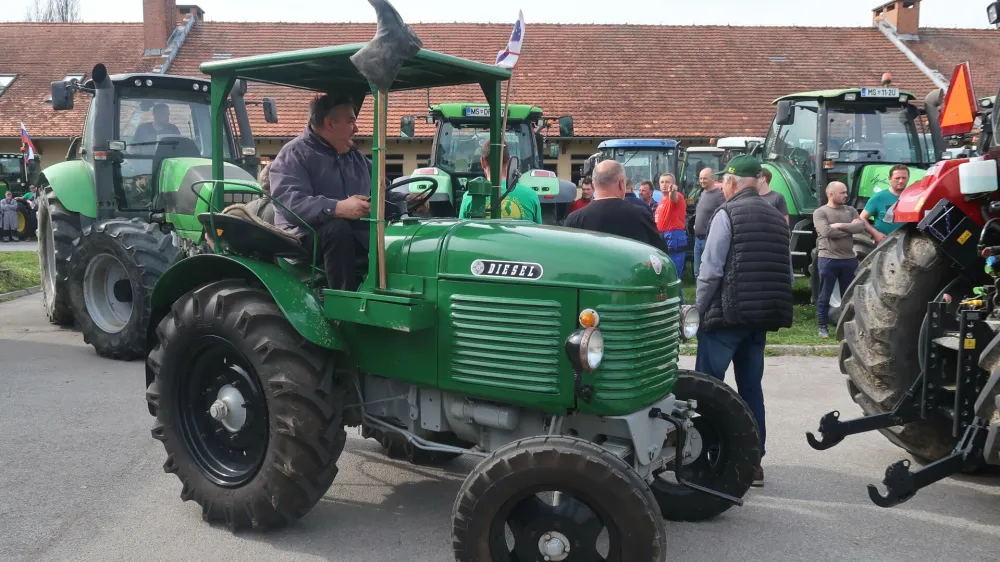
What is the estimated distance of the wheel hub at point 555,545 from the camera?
10.1 ft

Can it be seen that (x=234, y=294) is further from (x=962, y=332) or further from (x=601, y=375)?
(x=962, y=332)

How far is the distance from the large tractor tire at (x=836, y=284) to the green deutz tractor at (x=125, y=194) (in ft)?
20.8

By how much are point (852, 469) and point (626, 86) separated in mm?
20166

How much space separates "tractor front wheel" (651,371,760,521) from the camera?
405 cm

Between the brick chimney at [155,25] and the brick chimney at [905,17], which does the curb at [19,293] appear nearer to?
the brick chimney at [155,25]

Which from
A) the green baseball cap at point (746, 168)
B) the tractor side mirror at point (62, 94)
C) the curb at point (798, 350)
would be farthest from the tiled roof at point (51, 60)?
the green baseball cap at point (746, 168)

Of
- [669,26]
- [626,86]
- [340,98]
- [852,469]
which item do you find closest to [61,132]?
[626,86]

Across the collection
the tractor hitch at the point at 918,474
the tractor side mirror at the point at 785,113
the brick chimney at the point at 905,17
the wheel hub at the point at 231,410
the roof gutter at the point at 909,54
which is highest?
the brick chimney at the point at 905,17

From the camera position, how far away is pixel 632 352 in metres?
3.35

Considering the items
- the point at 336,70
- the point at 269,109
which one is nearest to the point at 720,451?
the point at 336,70

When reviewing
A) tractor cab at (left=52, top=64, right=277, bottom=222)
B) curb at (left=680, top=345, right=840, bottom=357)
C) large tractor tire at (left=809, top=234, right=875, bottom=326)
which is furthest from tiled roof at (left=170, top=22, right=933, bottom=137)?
curb at (left=680, top=345, right=840, bottom=357)

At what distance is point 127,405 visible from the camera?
6.04 metres

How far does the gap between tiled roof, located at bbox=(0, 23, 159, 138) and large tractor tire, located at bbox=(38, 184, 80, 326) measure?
15360 millimetres

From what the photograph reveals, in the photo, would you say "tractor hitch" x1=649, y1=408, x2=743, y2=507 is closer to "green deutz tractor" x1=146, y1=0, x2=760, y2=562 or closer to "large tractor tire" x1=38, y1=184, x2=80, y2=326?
"green deutz tractor" x1=146, y1=0, x2=760, y2=562
